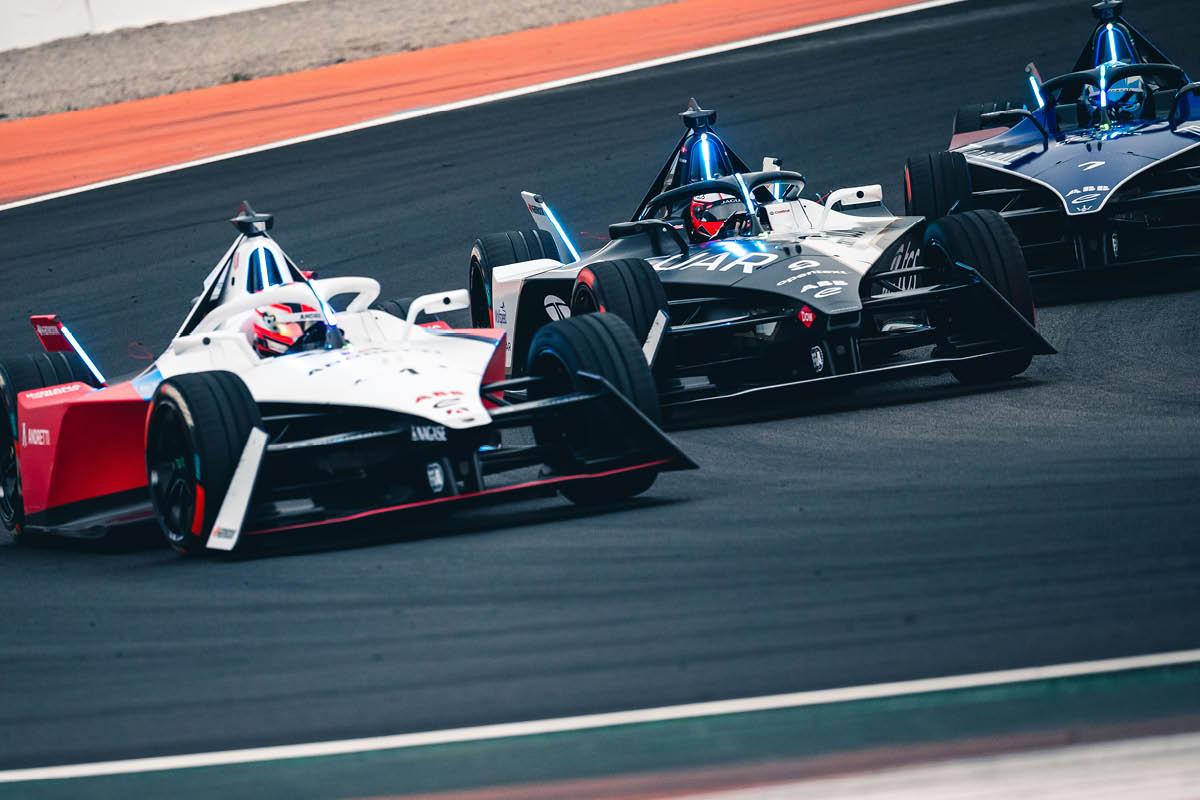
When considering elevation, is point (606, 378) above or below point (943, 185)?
above

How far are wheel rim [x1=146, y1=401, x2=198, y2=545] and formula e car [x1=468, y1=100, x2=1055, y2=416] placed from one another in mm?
2775

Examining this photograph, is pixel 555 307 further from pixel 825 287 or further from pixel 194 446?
pixel 194 446

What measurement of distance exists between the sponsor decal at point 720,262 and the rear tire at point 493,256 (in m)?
1.55

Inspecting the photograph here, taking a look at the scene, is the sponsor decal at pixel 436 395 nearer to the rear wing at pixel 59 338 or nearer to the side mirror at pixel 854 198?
the rear wing at pixel 59 338

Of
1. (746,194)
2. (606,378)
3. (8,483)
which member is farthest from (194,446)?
(746,194)

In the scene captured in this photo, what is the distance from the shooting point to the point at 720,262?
10.4 meters

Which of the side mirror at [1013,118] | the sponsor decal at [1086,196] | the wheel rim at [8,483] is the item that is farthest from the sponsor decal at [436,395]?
the side mirror at [1013,118]

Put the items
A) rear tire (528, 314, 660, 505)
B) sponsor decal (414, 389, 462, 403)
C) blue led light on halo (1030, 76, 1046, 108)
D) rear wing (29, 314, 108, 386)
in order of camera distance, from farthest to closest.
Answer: blue led light on halo (1030, 76, 1046, 108) → rear wing (29, 314, 108, 386) → rear tire (528, 314, 660, 505) → sponsor decal (414, 389, 462, 403)

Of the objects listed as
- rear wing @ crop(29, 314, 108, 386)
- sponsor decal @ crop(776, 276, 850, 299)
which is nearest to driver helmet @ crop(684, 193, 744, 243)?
sponsor decal @ crop(776, 276, 850, 299)

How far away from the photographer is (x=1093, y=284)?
13320mm

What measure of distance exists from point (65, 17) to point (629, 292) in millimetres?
18931

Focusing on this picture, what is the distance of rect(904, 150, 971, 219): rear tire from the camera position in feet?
42.2

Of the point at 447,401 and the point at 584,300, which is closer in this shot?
the point at 447,401

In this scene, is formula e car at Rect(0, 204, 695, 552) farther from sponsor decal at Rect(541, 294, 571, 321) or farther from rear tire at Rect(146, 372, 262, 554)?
sponsor decal at Rect(541, 294, 571, 321)
